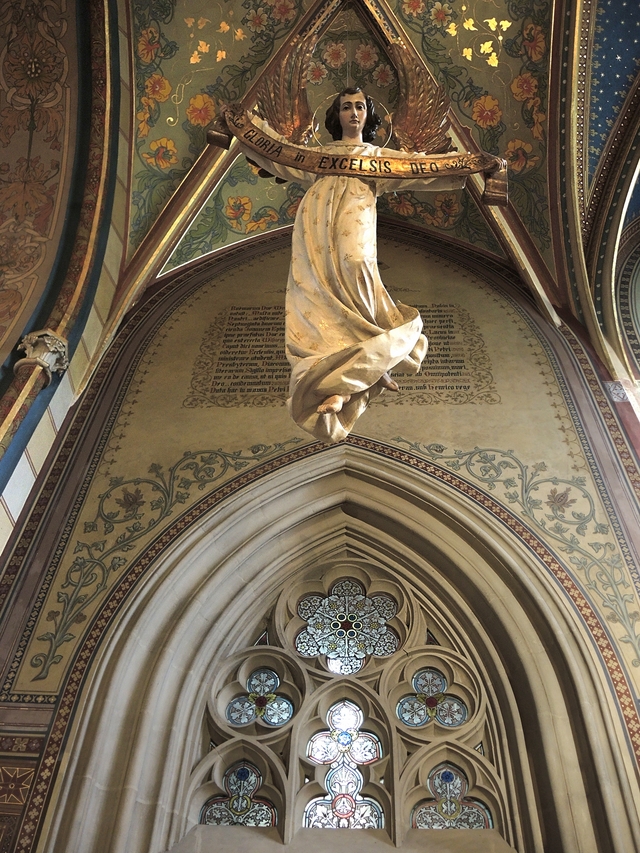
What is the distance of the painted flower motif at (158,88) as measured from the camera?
7594mm

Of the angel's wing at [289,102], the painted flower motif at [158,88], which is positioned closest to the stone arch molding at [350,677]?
the angel's wing at [289,102]

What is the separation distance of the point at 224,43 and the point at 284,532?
15.0 ft

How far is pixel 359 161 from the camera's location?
4.66m

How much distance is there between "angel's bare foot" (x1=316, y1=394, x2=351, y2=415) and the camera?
12.0 feet

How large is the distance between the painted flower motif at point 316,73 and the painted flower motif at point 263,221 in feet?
3.92

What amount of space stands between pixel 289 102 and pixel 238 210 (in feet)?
10.4

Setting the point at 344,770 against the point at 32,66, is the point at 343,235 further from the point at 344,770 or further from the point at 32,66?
the point at 32,66

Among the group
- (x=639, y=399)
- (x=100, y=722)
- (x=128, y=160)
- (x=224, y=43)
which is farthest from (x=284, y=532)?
(x=224, y=43)

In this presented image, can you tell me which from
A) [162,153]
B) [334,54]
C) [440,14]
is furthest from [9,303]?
[440,14]

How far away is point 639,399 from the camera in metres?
6.39

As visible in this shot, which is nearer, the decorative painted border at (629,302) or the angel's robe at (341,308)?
the angel's robe at (341,308)

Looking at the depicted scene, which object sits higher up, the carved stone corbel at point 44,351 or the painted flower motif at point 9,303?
the painted flower motif at point 9,303

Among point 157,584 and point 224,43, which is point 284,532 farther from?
point 224,43

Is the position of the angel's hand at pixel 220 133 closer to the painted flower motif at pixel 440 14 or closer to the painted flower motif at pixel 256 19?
the painted flower motif at pixel 256 19
